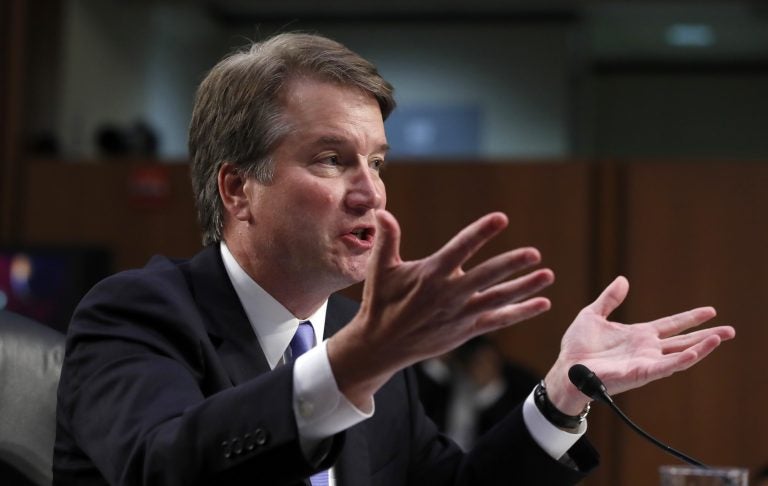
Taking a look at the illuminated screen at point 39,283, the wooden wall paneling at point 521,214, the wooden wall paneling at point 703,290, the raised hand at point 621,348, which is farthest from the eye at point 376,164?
the illuminated screen at point 39,283

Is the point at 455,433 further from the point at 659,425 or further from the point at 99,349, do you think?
the point at 99,349

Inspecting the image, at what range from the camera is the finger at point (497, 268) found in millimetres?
1062

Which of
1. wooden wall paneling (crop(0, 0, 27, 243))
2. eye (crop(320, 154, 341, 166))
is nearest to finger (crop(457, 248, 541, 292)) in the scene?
eye (crop(320, 154, 341, 166))

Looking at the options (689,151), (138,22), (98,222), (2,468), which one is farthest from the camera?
(689,151)

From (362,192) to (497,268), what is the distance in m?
0.51

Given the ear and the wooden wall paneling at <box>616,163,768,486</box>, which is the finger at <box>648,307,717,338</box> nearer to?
the ear

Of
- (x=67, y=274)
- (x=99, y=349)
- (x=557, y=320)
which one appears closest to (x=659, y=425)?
(x=557, y=320)

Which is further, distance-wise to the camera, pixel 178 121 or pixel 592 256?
pixel 178 121

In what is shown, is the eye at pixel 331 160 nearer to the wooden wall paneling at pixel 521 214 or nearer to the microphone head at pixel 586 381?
the microphone head at pixel 586 381

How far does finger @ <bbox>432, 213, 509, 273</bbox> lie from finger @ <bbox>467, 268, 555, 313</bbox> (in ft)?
0.15

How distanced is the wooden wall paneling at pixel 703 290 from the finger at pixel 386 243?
391cm

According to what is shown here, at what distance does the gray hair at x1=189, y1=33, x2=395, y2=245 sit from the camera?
161cm

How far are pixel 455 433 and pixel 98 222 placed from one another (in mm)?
1930

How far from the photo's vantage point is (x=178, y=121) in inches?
280
